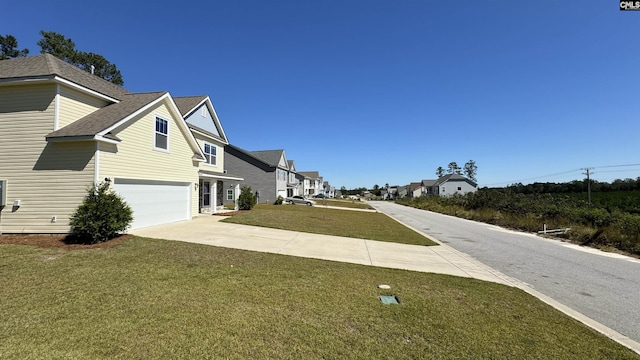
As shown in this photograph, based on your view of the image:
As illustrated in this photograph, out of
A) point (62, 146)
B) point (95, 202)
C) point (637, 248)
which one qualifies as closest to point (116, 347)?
point (95, 202)

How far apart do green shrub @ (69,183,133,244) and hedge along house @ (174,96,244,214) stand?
8.10 metres

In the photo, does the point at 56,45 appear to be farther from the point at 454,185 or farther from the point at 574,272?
the point at 454,185

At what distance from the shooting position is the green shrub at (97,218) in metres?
8.78

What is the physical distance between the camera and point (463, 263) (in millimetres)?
9234

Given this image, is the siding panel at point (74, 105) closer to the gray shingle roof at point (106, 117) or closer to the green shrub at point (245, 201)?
the gray shingle roof at point (106, 117)

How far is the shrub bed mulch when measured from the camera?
334 inches

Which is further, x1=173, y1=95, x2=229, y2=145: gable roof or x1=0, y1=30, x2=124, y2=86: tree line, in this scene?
x1=0, y1=30, x2=124, y2=86: tree line

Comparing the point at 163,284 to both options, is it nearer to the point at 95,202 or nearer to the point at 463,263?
the point at 95,202

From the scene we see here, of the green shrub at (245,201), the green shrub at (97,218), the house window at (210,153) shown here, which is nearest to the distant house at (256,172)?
the green shrub at (245,201)

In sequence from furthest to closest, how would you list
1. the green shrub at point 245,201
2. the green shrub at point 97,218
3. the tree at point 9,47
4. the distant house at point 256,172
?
the distant house at point 256,172
the tree at point 9,47
the green shrub at point 245,201
the green shrub at point 97,218

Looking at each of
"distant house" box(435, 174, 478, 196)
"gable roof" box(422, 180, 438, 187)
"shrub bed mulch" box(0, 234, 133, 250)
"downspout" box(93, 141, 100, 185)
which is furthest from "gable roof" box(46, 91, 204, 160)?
"gable roof" box(422, 180, 438, 187)

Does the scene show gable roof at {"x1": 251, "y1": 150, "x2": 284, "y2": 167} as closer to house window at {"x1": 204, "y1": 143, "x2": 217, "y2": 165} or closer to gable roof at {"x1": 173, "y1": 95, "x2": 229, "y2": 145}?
gable roof at {"x1": 173, "y1": 95, "x2": 229, "y2": 145}

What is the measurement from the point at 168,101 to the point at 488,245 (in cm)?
1714

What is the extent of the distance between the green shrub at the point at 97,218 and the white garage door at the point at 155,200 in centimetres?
174
